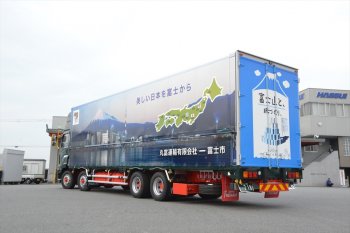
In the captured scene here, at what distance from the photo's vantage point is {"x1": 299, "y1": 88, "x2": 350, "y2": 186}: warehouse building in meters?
39.2

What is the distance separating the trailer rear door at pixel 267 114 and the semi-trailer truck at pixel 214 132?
28mm

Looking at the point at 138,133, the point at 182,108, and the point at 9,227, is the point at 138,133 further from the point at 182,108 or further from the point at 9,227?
the point at 9,227

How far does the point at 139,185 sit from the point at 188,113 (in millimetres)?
3573

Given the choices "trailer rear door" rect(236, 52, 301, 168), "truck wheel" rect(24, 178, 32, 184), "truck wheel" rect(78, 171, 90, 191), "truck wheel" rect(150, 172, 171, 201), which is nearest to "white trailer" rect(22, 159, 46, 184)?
"truck wheel" rect(24, 178, 32, 184)

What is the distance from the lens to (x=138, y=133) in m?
13.8

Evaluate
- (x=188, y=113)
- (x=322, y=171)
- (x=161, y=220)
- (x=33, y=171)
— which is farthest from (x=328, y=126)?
(x=161, y=220)

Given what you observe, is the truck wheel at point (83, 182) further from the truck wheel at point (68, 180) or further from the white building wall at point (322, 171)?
the white building wall at point (322, 171)

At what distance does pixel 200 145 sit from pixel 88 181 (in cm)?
790

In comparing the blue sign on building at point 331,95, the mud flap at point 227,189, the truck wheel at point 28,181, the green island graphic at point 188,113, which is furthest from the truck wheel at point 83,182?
the blue sign on building at point 331,95

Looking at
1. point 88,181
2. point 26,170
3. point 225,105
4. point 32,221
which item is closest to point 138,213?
point 32,221

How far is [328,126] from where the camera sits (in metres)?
40.0

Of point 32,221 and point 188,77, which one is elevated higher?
point 188,77

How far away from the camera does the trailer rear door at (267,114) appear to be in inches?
408

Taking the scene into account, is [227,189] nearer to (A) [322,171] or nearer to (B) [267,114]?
(B) [267,114]
